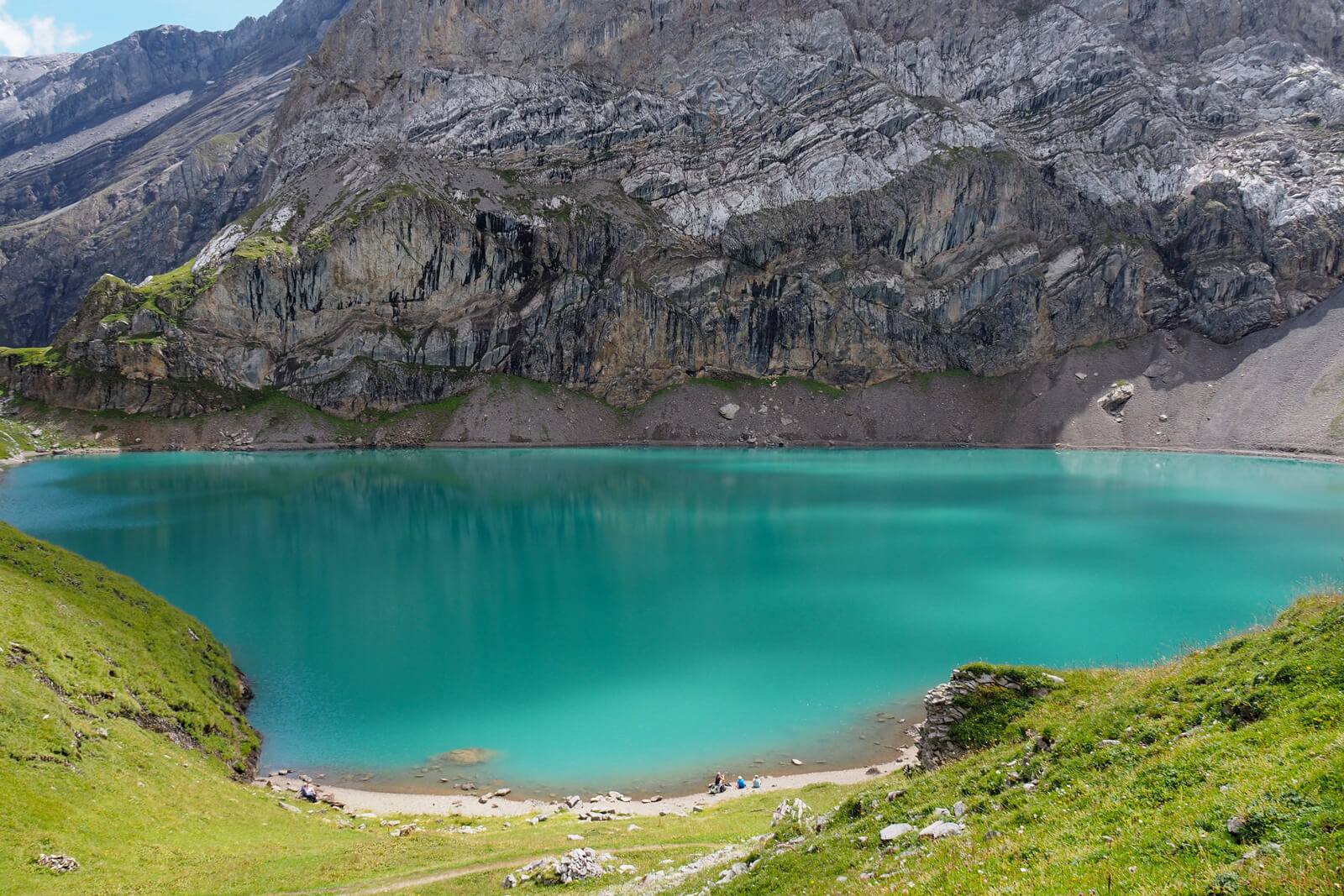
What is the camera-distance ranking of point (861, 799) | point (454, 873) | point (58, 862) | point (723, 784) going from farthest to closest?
1. point (723, 784)
2. point (454, 873)
3. point (58, 862)
4. point (861, 799)

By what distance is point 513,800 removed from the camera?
21844mm

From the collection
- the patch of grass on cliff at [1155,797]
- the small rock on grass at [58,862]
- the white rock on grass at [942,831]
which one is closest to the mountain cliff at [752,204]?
the small rock on grass at [58,862]

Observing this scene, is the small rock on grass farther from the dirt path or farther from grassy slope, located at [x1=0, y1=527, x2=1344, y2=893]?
the dirt path

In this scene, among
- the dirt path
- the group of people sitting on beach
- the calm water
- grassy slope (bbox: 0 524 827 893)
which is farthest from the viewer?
the calm water

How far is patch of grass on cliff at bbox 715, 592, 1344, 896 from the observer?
6.08 meters

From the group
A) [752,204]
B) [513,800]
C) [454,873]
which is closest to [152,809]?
[454,873]

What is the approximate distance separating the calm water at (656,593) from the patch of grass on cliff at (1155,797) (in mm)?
13313

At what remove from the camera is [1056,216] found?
144875 millimetres

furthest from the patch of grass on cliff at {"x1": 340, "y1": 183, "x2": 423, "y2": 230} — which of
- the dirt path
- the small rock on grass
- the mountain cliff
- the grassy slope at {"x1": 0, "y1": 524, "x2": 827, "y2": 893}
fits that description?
the dirt path

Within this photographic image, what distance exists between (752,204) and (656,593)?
12513 cm

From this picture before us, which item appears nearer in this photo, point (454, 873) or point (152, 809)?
point (454, 873)

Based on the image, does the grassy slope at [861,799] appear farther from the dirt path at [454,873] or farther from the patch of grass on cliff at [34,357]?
the patch of grass on cliff at [34,357]

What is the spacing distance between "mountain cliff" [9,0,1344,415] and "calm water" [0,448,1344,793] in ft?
215

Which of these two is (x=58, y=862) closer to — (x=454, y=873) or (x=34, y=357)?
(x=454, y=873)
